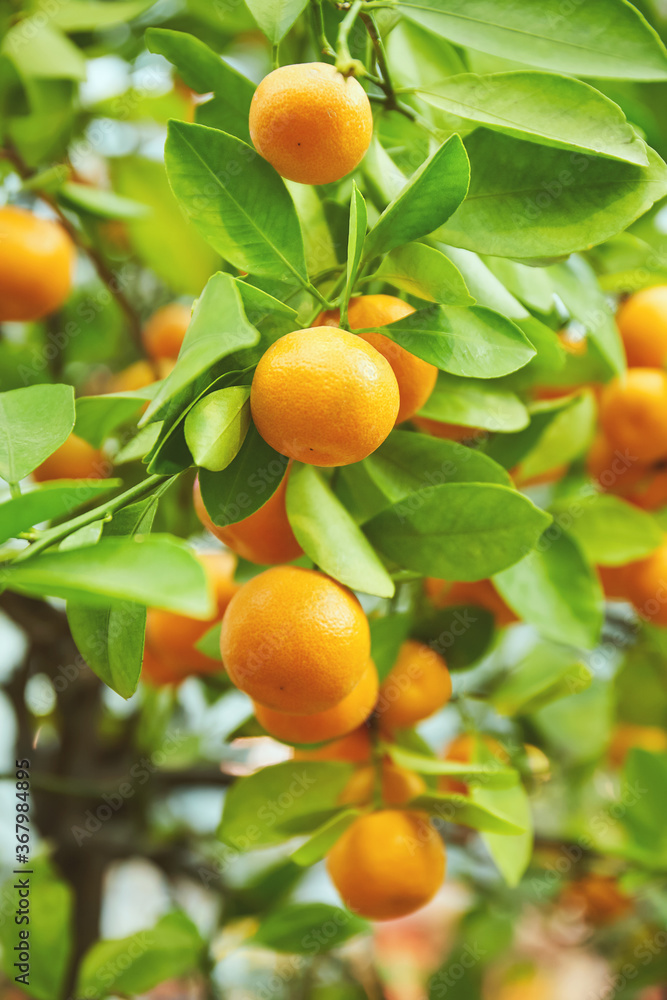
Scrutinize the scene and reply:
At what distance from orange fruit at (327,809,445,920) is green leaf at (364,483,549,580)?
0.21 m

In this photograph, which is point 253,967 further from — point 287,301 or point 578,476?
point 287,301

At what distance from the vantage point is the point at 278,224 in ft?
1.32

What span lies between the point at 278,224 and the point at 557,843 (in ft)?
2.77

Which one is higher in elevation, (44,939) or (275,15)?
(275,15)

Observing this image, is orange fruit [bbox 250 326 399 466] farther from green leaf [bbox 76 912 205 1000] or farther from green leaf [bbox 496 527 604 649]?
green leaf [bbox 76 912 205 1000]

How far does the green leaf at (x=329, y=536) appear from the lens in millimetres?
418

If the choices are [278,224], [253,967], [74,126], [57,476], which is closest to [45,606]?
[57,476]

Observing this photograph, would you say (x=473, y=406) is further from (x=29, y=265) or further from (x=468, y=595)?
(x=29, y=265)

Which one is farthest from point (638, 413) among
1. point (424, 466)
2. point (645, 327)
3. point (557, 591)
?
point (424, 466)

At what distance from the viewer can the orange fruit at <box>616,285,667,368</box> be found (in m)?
0.71

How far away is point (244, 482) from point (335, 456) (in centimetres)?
5

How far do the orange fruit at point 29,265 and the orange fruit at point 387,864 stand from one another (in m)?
0.54

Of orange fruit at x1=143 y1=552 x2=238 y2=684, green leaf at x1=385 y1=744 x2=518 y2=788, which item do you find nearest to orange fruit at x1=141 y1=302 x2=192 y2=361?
orange fruit at x1=143 y1=552 x2=238 y2=684

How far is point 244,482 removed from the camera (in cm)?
41
